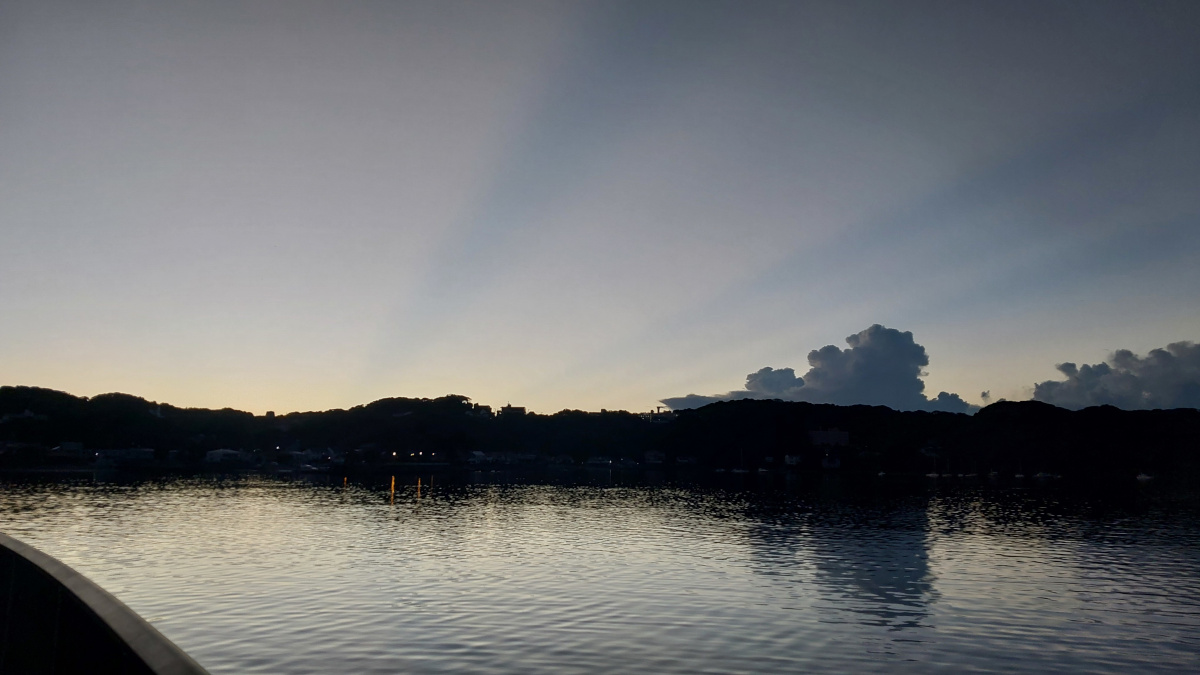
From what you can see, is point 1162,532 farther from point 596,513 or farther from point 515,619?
point 515,619

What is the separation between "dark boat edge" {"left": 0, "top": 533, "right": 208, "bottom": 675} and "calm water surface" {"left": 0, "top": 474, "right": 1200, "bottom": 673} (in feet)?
Result: 67.1

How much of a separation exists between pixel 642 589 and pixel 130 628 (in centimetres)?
4029

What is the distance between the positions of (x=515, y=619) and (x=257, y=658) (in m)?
11.5

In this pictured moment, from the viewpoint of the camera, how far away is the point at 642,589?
43969 millimetres

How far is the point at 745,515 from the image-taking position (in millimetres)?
100750

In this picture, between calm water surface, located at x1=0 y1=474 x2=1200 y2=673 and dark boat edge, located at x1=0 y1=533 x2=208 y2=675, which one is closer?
dark boat edge, located at x1=0 y1=533 x2=208 y2=675

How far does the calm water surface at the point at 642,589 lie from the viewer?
97.2 ft

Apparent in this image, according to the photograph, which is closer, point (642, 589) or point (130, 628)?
point (130, 628)

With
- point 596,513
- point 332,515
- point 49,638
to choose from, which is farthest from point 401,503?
point 49,638

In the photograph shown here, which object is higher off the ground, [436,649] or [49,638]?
[49,638]

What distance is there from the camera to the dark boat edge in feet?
17.2

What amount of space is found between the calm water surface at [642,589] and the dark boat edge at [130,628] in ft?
67.1

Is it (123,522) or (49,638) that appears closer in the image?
(49,638)

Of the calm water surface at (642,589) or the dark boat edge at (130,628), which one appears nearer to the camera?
the dark boat edge at (130,628)
